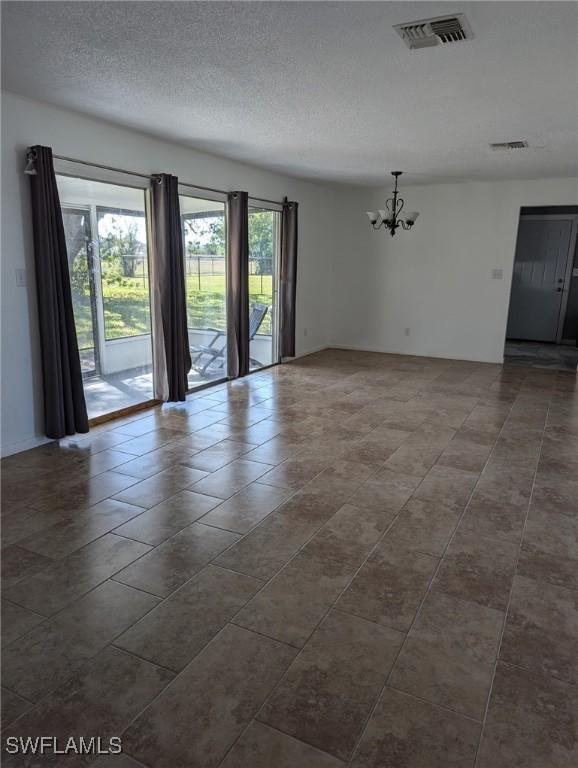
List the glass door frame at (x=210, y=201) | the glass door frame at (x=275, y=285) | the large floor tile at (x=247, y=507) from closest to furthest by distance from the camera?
the large floor tile at (x=247, y=507) → the glass door frame at (x=210, y=201) → the glass door frame at (x=275, y=285)

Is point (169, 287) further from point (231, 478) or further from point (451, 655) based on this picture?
point (451, 655)

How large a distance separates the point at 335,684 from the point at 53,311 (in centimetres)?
314

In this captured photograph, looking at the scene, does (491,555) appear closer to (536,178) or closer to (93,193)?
(93,193)

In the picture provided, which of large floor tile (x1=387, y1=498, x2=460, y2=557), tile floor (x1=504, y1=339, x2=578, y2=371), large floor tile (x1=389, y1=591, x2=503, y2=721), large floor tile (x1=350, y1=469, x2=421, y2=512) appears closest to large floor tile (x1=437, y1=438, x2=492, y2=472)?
large floor tile (x1=350, y1=469, x2=421, y2=512)

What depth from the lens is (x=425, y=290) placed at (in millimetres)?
7836

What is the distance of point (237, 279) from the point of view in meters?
5.89

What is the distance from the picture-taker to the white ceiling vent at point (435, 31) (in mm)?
2311

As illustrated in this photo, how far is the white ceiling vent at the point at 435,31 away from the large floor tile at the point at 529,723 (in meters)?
2.70

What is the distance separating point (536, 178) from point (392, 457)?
16.5ft

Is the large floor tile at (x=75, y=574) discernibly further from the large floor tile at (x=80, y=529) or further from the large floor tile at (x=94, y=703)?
the large floor tile at (x=94, y=703)

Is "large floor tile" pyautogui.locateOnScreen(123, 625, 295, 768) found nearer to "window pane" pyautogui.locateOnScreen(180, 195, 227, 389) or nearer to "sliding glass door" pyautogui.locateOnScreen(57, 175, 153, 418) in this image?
"sliding glass door" pyautogui.locateOnScreen(57, 175, 153, 418)

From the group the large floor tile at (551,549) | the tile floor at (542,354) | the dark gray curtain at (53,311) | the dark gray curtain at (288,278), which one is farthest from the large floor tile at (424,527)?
the tile floor at (542,354)

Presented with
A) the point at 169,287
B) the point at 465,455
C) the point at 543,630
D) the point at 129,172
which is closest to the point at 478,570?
the point at 543,630

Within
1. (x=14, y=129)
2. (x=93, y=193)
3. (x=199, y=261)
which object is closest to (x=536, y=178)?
(x=199, y=261)
